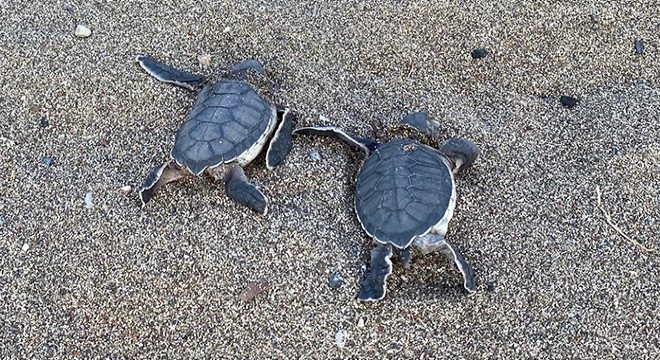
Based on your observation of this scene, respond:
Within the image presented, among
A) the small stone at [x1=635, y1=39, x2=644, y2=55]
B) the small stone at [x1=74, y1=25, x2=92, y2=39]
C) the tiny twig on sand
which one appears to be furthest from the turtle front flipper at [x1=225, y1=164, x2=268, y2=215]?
the small stone at [x1=635, y1=39, x2=644, y2=55]

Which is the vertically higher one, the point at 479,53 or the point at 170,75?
the point at 479,53

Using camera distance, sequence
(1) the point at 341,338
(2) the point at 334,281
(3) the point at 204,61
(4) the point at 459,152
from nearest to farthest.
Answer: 1. (1) the point at 341,338
2. (2) the point at 334,281
3. (4) the point at 459,152
4. (3) the point at 204,61

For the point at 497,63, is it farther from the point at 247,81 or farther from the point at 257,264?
the point at 257,264

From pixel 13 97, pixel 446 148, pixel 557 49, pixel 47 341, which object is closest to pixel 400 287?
pixel 446 148

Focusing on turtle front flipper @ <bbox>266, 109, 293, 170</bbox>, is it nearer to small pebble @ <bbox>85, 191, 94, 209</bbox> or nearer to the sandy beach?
the sandy beach

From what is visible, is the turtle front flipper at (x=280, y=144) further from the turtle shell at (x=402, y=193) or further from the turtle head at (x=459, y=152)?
the turtle head at (x=459, y=152)

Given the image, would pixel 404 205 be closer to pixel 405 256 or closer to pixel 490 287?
pixel 405 256

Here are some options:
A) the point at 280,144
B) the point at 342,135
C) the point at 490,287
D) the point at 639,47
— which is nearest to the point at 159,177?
the point at 280,144
